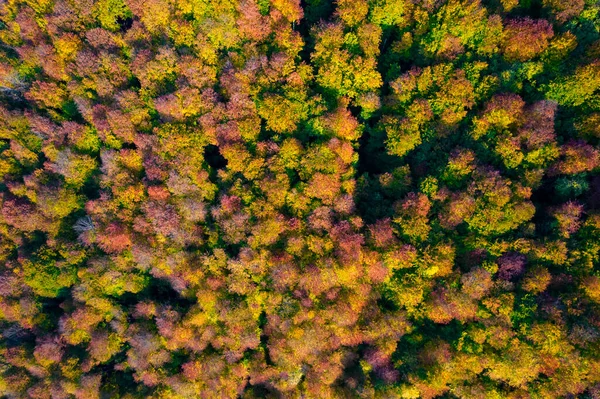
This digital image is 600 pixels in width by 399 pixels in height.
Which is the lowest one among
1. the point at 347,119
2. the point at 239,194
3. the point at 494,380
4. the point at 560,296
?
the point at 494,380

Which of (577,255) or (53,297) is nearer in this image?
(577,255)

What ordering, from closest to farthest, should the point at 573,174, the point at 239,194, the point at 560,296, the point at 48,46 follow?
1. the point at 560,296
2. the point at 573,174
3. the point at 239,194
4. the point at 48,46

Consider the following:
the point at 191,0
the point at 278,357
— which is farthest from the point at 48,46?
the point at 278,357

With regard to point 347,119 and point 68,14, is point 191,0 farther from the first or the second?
point 347,119

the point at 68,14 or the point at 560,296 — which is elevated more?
the point at 68,14

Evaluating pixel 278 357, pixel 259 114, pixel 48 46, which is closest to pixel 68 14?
pixel 48 46

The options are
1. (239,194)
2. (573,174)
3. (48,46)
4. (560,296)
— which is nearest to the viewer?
(560,296)

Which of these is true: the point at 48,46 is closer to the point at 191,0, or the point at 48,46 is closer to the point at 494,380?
the point at 191,0
